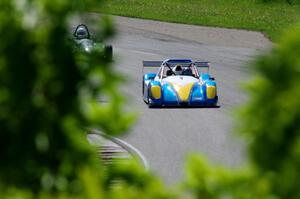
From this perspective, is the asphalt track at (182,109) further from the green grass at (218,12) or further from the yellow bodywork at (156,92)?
the green grass at (218,12)

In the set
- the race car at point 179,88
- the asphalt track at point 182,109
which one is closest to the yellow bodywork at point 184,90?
the race car at point 179,88

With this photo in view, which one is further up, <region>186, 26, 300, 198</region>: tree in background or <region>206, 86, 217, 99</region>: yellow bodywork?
<region>186, 26, 300, 198</region>: tree in background

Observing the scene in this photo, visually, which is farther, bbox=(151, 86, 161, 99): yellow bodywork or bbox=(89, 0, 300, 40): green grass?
bbox=(89, 0, 300, 40): green grass

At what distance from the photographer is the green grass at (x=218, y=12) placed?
39594 mm

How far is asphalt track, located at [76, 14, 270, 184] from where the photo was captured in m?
18.9

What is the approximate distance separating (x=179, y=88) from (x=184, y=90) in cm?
13

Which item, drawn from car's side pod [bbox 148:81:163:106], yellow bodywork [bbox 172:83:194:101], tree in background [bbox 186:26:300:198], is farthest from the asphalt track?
yellow bodywork [bbox 172:83:194:101]

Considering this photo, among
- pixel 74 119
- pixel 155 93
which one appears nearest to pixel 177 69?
pixel 155 93

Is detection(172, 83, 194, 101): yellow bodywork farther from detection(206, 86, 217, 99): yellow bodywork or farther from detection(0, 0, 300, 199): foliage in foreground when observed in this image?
detection(0, 0, 300, 199): foliage in foreground

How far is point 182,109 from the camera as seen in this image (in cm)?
2419

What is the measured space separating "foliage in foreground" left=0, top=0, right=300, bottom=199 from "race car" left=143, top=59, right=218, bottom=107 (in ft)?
67.7

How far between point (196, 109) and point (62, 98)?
70.7 ft

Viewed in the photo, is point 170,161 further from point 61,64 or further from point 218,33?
point 218,33

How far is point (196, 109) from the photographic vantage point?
79.5 feet
